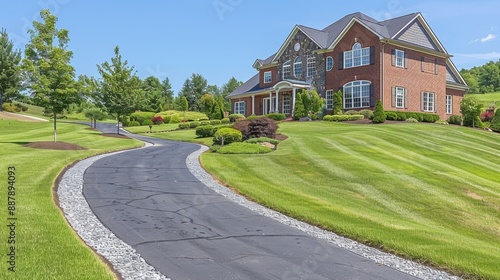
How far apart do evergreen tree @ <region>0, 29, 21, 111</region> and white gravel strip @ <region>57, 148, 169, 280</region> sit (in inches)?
2143

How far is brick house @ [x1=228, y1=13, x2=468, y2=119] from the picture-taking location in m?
35.0

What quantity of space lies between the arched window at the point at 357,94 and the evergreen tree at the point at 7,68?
45.6 metres

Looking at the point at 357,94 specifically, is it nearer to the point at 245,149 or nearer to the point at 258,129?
the point at 258,129

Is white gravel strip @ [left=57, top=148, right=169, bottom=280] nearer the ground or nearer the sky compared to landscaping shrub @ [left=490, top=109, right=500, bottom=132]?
nearer the ground

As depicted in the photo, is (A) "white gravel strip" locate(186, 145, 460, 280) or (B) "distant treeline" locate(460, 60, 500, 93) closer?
→ (A) "white gravel strip" locate(186, 145, 460, 280)

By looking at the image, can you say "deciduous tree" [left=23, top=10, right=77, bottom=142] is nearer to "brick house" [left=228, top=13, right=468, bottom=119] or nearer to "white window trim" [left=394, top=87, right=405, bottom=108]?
"brick house" [left=228, top=13, right=468, bottom=119]

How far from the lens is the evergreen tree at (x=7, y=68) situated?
56.9 metres

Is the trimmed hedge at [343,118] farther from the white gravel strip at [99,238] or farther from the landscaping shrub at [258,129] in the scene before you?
the white gravel strip at [99,238]

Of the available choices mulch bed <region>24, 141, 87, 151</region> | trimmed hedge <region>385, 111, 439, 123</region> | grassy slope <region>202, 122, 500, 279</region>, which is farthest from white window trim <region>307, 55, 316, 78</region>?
mulch bed <region>24, 141, 87, 151</region>

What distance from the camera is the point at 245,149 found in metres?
20.3

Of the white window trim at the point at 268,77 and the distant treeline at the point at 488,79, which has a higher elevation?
the distant treeline at the point at 488,79

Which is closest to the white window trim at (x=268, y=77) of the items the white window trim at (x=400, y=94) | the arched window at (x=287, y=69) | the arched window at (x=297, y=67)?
the arched window at (x=287, y=69)

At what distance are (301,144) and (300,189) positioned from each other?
28.7 ft

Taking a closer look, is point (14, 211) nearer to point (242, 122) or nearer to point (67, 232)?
point (67, 232)
